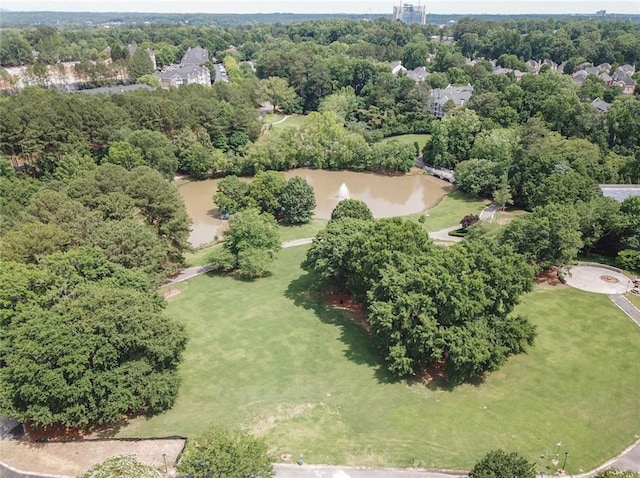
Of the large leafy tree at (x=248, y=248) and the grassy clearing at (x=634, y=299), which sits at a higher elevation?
the large leafy tree at (x=248, y=248)

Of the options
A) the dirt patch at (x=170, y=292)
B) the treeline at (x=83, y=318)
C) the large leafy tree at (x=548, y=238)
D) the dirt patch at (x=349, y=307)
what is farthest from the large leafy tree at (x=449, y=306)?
the dirt patch at (x=170, y=292)

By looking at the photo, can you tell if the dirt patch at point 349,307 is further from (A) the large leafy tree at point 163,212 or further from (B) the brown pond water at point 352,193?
(B) the brown pond water at point 352,193

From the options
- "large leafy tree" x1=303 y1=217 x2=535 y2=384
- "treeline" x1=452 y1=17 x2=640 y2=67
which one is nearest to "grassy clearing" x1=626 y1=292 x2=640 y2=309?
"large leafy tree" x1=303 y1=217 x2=535 y2=384

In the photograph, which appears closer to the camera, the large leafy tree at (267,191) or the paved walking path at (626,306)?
the paved walking path at (626,306)

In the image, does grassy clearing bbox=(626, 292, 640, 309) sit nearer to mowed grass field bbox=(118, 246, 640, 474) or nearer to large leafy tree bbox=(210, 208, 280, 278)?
mowed grass field bbox=(118, 246, 640, 474)

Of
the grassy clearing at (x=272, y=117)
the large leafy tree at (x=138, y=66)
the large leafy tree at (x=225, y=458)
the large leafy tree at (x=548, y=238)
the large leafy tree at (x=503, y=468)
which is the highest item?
the large leafy tree at (x=138, y=66)
